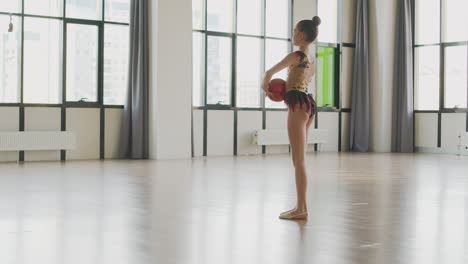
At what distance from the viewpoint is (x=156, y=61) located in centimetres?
1081

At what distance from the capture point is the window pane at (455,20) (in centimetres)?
1309

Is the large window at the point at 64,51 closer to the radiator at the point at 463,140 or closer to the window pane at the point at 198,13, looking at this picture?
the window pane at the point at 198,13

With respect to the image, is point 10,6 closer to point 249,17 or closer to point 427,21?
point 249,17

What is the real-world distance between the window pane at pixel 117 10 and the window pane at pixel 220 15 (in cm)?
168

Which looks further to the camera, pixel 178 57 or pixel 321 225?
pixel 178 57

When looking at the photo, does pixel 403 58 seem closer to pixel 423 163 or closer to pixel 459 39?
pixel 459 39

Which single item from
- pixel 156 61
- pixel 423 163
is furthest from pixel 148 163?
pixel 423 163


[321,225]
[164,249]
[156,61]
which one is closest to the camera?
[164,249]

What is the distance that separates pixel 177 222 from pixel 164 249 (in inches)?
34.6

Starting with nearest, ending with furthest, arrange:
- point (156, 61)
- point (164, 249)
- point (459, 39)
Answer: point (164, 249) < point (156, 61) < point (459, 39)

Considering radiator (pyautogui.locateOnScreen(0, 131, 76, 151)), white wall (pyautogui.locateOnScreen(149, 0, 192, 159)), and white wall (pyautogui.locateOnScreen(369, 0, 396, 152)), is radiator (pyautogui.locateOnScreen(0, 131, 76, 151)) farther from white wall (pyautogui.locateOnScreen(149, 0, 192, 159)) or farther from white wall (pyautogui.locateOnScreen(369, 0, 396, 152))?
white wall (pyautogui.locateOnScreen(369, 0, 396, 152))

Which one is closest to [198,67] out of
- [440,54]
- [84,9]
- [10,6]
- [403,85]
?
[84,9]

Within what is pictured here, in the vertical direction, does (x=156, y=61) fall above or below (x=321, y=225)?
above

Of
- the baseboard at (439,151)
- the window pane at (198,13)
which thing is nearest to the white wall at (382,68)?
the baseboard at (439,151)
